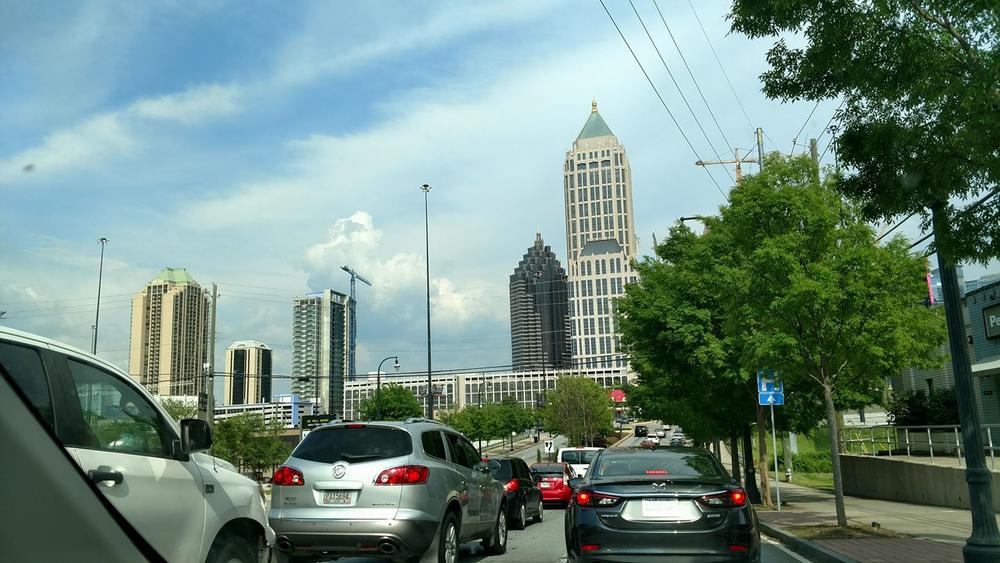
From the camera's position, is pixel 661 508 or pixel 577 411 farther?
pixel 577 411

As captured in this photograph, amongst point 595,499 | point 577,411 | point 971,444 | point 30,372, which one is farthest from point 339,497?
point 577,411

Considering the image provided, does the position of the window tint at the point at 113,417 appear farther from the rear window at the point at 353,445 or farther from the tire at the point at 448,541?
the tire at the point at 448,541

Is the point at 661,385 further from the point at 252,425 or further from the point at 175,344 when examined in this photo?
the point at 175,344

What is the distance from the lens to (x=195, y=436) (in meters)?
4.83

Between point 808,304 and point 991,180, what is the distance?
575 centimetres

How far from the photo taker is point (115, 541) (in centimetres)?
185

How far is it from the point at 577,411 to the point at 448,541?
3292 inches

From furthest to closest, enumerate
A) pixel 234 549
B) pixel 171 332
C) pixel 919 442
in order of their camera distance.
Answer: pixel 919 442 < pixel 234 549 < pixel 171 332

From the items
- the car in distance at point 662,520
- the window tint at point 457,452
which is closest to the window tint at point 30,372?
the car in distance at point 662,520

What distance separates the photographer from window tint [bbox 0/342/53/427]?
3006mm

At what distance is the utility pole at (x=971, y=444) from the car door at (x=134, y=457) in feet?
24.6

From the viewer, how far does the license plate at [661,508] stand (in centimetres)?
778

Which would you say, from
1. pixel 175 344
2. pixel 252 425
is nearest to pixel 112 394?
pixel 175 344

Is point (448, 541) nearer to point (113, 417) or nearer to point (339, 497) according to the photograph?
point (339, 497)
